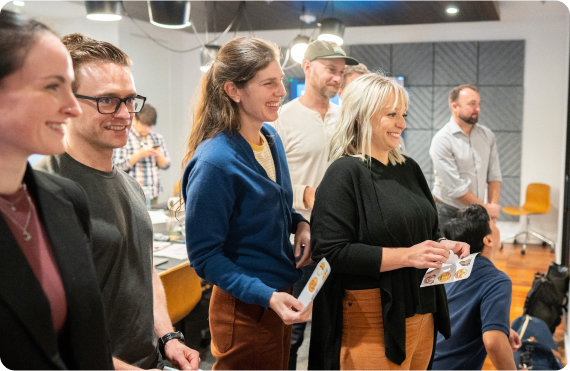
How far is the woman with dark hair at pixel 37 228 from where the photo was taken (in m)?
0.76

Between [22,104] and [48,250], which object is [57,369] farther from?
[22,104]

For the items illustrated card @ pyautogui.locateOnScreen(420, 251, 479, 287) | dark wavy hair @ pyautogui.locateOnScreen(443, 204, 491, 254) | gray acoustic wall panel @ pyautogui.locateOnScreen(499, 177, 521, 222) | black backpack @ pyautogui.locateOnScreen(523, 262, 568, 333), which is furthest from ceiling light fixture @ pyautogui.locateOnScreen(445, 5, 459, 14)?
illustrated card @ pyautogui.locateOnScreen(420, 251, 479, 287)

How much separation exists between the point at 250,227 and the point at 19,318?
2.43 ft

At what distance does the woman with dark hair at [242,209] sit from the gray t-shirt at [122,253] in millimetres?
243

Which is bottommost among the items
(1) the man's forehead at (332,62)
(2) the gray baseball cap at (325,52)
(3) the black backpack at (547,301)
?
(3) the black backpack at (547,301)

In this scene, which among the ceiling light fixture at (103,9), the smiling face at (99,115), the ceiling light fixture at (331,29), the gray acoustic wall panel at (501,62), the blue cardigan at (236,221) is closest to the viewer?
the smiling face at (99,115)

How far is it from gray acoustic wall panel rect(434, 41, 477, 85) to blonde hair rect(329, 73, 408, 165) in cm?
637

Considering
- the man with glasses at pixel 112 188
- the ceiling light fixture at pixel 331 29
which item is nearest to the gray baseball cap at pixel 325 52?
the man with glasses at pixel 112 188

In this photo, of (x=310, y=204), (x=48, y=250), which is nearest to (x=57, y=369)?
(x=48, y=250)

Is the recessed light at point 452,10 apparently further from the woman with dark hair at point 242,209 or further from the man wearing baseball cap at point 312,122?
the woman with dark hair at point 242,209

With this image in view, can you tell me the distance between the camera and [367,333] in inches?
64.0

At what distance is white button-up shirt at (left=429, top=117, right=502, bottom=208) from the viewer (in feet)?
7.25

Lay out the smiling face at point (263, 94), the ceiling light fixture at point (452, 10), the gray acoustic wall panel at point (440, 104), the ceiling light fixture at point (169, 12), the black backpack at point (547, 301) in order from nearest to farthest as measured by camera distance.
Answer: the smiling face at point (263, 94)
the ceiling light fixture at point (169, 12)
the black backpack at point (547, 301)
the ceiling light fixture at point (452, 10)
the gray acoustic wall panel at point (440, 104)

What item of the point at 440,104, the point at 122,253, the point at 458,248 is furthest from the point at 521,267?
the point at 122,253
